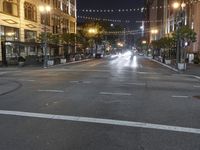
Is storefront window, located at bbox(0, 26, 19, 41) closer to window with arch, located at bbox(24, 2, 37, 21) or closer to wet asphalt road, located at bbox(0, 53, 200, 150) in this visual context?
window with arch, located at bbox(24, 2, 37, 21)

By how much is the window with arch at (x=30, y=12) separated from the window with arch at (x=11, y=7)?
2914 millimetres

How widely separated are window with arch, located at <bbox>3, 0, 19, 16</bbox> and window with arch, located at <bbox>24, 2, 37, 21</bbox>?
2.91 metres

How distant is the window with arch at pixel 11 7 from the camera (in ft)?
131

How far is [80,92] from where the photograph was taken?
1476 cm

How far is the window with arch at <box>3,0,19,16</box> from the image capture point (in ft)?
131

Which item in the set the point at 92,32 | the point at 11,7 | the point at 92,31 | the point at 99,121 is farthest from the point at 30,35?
the point at 99,121

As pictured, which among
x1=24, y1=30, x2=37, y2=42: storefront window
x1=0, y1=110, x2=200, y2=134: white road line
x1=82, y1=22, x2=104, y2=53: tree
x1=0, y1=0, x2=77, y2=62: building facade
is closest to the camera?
x1=0, y1=110, x2=200, y2=134: white road line

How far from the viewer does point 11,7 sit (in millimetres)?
41688

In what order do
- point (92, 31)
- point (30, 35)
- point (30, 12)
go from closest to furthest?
point (30, 35)
point (30, 12)
point (92, 31)

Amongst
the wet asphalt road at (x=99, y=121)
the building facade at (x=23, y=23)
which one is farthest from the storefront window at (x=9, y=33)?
the wet asphalt road at (x=99, y=121)

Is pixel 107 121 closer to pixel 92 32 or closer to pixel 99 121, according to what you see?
pixel 99 121

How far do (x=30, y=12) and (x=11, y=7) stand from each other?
21.3 feet

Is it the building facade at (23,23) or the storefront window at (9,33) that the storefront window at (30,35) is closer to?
the building facade at (23,23)

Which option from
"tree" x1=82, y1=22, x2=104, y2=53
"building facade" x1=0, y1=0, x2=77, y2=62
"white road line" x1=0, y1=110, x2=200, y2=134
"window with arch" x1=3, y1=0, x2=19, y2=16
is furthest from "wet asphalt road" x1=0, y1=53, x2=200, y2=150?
"tree" x1=82, y1=22, x2=104, y2=53
